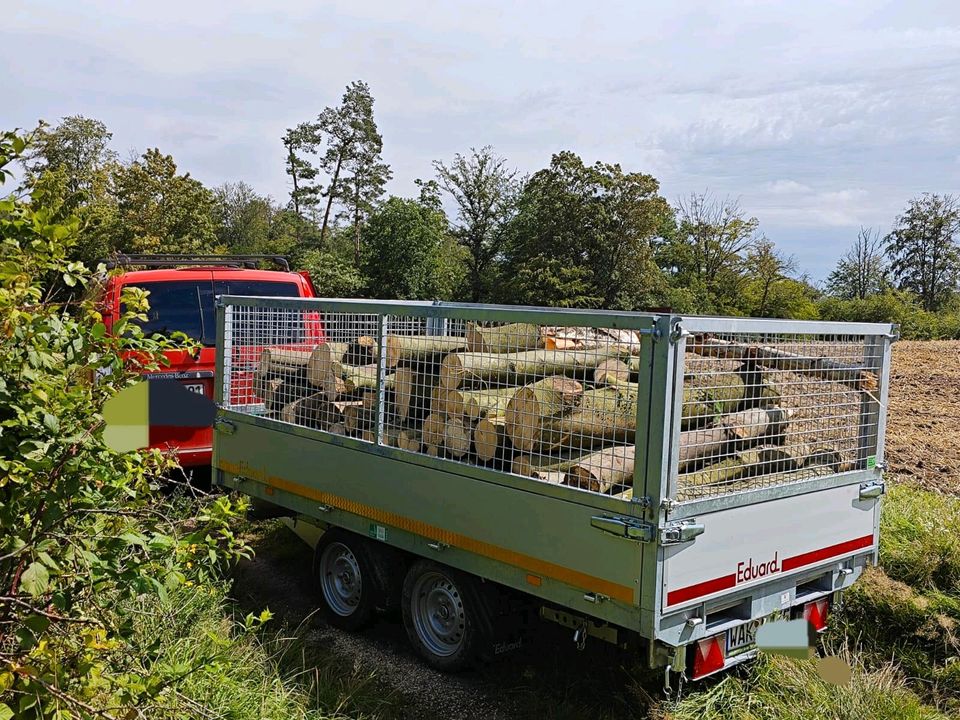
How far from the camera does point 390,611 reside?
5.36 m

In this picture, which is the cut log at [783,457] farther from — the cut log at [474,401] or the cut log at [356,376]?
the cut log at [356,376]

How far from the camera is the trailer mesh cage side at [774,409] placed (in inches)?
157

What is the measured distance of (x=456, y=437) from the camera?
14.8 feet

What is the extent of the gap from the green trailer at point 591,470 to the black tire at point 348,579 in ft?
0.06

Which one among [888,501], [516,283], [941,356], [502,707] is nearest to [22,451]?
[502,707]

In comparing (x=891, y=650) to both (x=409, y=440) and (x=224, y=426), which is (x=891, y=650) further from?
(x=224, y=426)

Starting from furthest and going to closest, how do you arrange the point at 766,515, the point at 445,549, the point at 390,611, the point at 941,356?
the point at 941,356 → the point at 390,611 → the point at 445,549 → the point at 766,515

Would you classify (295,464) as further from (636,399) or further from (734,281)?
(734,281)

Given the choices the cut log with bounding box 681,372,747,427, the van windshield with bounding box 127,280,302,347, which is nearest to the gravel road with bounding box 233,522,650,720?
the cut log with bounding box 681,372,747,427

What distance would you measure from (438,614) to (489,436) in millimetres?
1301

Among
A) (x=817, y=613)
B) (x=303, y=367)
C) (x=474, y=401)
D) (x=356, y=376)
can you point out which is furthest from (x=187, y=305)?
(x=817, y=613)

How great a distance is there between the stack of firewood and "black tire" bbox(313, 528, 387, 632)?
32.5 inches

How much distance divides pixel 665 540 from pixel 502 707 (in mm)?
1704

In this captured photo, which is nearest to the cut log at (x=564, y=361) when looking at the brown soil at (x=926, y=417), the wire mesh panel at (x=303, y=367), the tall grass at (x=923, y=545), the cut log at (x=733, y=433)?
the cut log at (x=733, y=433)
